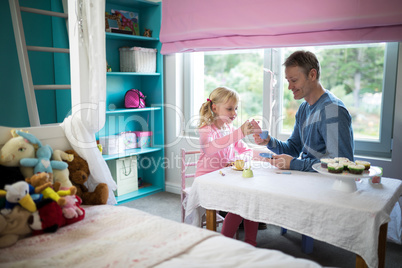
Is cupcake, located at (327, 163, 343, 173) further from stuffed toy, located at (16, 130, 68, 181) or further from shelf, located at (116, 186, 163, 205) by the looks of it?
shelf, located at (116, 186, 163, 205)

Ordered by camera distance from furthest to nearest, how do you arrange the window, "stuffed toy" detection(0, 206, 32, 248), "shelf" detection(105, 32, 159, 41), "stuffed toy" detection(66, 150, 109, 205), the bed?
"shelf" detection(105, 32, 159, 41)
the window
"stuffed toy" detection(66, 150, 109, 205)
"stuffed toy" detection(0, 206, 32, 248)
the bed

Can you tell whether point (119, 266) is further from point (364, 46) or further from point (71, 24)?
point (364, 46)

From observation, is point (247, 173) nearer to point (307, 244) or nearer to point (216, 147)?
point (216, 147)

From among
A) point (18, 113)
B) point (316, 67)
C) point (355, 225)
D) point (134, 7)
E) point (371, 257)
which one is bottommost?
point (371, 257)

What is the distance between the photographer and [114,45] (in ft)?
11.4

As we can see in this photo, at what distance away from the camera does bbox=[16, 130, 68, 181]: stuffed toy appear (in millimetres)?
1658

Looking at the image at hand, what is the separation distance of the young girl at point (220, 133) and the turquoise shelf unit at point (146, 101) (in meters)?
1.20

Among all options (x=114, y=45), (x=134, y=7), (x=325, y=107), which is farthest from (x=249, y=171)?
(x=134, y=7)

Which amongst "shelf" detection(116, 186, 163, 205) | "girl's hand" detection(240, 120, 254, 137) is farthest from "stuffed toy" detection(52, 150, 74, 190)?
"shelf" detection(116, 186, 163, 205)

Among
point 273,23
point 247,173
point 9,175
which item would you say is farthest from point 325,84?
point 9,175

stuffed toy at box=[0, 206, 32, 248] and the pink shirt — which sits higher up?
the pink shirt

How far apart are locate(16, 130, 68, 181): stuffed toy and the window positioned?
6.28ft

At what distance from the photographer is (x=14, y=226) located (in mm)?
1429

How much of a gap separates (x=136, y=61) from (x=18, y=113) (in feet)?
3.82
